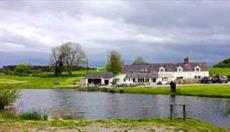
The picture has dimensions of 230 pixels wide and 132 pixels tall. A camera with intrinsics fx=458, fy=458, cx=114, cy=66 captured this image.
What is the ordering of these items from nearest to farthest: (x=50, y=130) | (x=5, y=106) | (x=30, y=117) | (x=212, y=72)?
(x=50, y=130)
(x=30, y=117)
(x=5, y=106)
(x=212, y=72)

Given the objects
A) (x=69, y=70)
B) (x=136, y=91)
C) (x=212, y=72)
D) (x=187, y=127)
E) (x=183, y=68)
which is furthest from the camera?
(x=69, y=70)

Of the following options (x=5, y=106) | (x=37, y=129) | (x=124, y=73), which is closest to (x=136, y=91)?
(x=124, y=73)

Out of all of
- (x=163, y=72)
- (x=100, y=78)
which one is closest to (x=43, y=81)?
(x=100, y=78)

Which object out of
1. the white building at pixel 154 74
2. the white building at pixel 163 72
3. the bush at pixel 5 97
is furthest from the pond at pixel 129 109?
the white building at pixel 154 74

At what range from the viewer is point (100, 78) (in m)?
162

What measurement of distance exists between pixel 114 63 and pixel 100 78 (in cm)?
2025

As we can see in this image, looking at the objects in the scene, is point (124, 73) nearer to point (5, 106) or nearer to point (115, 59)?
point (115, 59)

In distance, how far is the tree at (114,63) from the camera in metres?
178

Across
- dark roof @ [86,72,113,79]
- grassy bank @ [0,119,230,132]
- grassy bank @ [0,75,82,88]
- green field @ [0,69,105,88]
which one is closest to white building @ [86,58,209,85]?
dark roof @ [86,72,113,79]

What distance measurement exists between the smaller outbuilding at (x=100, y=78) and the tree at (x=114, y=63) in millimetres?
15351

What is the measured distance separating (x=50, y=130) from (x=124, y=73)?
137 metres

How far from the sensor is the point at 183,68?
6373 inches

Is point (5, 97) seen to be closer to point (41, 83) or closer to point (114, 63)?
point (41, 83)

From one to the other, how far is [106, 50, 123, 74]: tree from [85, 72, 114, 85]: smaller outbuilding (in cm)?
1535
